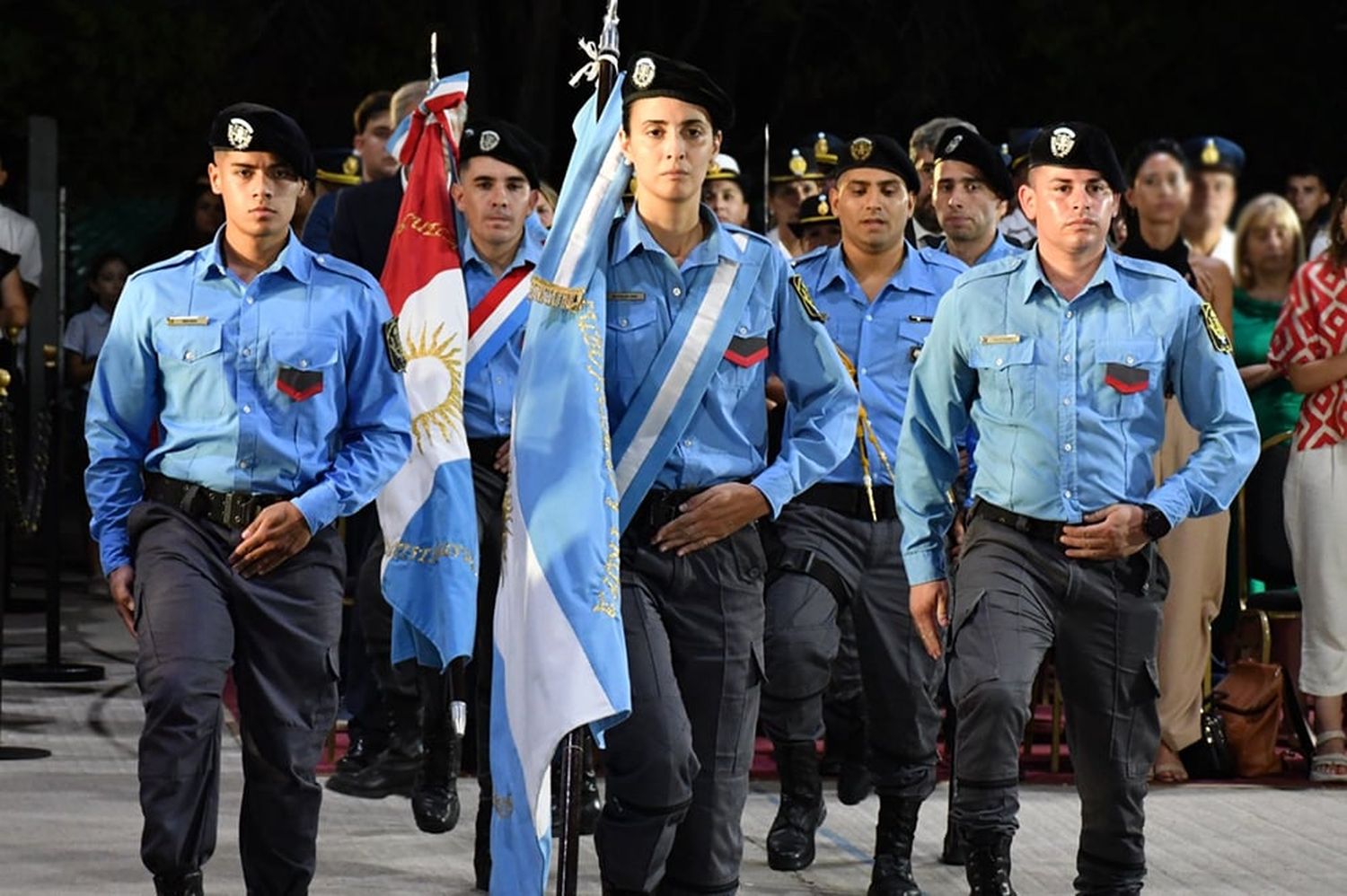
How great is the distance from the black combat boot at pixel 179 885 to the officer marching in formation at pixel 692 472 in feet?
3.69

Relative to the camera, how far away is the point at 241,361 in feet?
23.1

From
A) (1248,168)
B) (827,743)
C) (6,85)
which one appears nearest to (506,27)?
(6,85)

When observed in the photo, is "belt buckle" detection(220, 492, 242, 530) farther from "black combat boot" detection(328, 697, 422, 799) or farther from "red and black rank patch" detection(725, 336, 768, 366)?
"black combat boot" detection(328, 697, 422, 799)

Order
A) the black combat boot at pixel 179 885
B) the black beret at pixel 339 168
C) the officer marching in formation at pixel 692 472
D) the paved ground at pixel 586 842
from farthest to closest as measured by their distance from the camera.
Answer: the black beret at pixel 339 168 < the paved ground at pixel 586 842 < the black combat boot at pixel 179 885 < the officer marching in formation at pixel 692 472

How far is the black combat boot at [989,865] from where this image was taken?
22.8 feet

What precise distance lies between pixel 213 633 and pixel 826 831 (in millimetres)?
3127

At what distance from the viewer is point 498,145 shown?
9.05 metres

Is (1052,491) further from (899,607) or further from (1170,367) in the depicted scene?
(899,607)

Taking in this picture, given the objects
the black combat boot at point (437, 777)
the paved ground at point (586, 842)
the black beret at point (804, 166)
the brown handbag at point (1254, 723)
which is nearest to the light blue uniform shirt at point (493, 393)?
the black combat boot at point (437, 777)

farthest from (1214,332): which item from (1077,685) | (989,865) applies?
(989,865)

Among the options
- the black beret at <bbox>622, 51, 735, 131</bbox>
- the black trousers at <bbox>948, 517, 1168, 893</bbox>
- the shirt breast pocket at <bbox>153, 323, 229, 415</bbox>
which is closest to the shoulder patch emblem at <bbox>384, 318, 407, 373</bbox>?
the shirt breast pocket at <bbox>153, 323, 229, 415</bbox>

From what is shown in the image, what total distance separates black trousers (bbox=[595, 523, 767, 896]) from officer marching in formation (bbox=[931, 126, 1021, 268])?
2.93 metres

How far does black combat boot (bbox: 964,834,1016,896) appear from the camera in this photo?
6945 mm

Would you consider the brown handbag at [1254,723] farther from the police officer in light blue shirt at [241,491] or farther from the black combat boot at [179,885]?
the black combat boot at [179,885]
